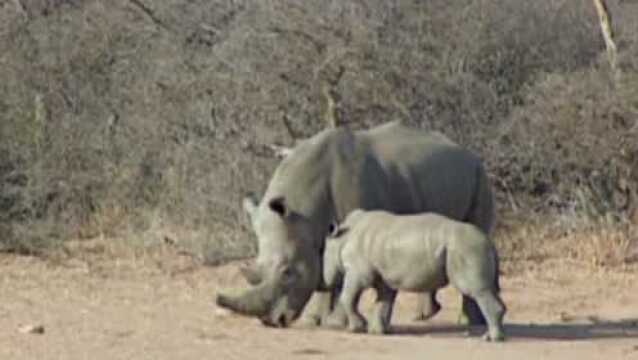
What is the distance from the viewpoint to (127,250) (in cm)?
1838

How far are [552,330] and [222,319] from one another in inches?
102

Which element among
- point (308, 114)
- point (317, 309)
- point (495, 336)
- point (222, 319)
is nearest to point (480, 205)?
point (317, 309)

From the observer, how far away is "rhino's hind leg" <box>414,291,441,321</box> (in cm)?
1474

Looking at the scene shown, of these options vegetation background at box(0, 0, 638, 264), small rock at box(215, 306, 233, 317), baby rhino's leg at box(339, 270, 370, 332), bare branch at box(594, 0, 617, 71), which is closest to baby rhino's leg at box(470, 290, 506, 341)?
baby rhino's leg at box(339, 270, 370, 332)

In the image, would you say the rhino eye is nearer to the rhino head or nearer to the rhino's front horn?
the rhino head

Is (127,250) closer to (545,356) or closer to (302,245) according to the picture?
(302,245)

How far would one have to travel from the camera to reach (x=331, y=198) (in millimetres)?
14156

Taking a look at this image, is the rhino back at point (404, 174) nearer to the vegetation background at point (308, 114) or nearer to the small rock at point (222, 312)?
the small rock at point (222, 312)

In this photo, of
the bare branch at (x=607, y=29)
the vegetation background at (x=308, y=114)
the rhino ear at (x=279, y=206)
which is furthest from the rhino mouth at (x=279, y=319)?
the bare branch at (x=607, y=29)

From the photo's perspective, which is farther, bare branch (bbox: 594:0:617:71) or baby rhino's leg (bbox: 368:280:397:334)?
bare branch (bbox: 594:0:617:71)

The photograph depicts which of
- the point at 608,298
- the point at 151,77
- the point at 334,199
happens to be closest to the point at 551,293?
the point at 608,298

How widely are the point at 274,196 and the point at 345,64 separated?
19.5 ft

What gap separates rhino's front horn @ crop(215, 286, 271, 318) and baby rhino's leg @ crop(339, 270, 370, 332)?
0.60 meters

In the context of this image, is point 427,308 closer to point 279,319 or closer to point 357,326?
point 357,326
